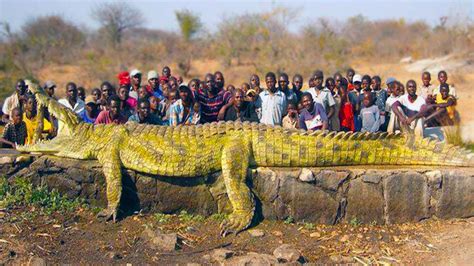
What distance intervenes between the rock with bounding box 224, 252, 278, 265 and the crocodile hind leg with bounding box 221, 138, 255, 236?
0.64m

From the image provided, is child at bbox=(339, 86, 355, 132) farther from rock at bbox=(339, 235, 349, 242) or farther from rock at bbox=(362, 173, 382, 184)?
rock at bbox=(339, 235, 349, 242)

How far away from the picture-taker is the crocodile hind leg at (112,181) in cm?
557

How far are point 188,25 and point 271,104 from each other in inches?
919

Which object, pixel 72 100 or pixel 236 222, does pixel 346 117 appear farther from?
pixel 72 100

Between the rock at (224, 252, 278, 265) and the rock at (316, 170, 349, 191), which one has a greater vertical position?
the rock at (316, 170, 349, 191)

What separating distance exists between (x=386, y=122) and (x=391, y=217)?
2.39m

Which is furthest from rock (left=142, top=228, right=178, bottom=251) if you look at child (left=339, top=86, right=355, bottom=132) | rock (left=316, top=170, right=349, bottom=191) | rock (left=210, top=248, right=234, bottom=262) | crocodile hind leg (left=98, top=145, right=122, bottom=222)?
child (left=339, top=86, right=355, bottom=132)

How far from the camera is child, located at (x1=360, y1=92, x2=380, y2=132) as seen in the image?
23.9 feet

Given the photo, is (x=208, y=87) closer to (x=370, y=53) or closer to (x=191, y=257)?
(x=191, y=257)

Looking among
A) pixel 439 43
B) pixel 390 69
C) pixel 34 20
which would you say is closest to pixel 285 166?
pixel 390 69

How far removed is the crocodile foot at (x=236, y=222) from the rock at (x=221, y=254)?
437mm

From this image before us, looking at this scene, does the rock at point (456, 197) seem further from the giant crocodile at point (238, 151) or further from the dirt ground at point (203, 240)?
the giant crocodile at point (238, 151)

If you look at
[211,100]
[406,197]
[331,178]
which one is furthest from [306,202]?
[211,100]

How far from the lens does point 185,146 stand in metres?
5.73
